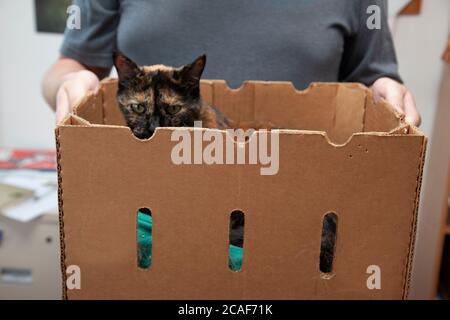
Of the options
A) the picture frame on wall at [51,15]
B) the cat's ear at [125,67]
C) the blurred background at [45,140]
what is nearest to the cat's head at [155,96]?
the cat's ear at [125,67]

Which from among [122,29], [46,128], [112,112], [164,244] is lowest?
[46,128]

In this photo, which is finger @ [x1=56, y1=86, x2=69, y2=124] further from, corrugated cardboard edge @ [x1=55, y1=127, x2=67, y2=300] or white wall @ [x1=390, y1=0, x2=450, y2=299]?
white wall @ [x1=390, y1=0, x2=450, y2=299]

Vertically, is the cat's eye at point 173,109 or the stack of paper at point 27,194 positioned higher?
the cat's eye at point 173,109

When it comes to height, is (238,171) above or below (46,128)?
above

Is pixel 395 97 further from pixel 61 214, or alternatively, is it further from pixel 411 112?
pixel 61 214

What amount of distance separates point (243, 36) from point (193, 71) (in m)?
0.24

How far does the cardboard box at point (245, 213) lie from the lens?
0.54 metres

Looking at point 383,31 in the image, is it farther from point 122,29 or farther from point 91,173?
point 91,173

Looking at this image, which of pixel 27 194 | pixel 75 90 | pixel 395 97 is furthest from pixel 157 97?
pixel 27 194

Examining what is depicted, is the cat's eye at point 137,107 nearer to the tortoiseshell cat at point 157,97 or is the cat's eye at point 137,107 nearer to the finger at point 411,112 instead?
the tortoiseshell cat at point 157,97

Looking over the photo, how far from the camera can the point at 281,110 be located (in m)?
0.95

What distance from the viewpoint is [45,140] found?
2.17 meters
